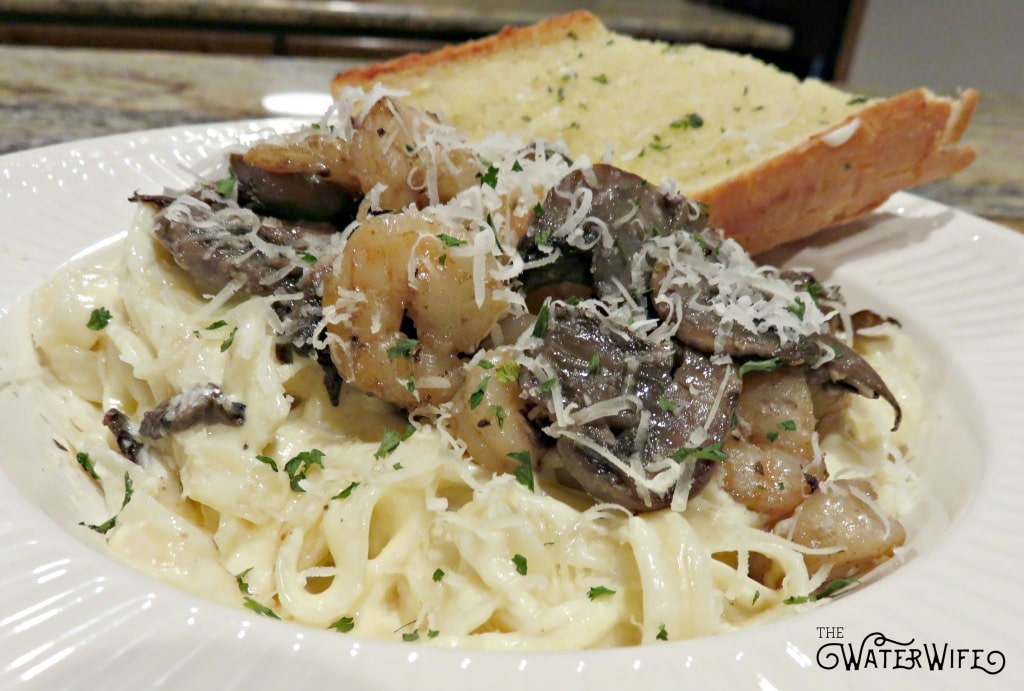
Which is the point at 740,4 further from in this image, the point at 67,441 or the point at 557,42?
the point at 67,441

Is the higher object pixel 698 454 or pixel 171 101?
pixel 171 101

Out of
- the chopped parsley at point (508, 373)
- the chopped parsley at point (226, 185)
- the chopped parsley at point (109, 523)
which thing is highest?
the chopped parsley at point (226, 185)

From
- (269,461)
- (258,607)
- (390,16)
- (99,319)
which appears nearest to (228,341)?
(269,461)

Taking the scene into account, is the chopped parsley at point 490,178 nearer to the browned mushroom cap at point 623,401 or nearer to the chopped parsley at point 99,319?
the browned mushroom cap at point 623,401

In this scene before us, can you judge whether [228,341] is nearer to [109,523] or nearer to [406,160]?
[109,523]

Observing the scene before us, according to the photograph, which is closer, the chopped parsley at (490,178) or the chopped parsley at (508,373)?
the chopped parsley at (508,373)

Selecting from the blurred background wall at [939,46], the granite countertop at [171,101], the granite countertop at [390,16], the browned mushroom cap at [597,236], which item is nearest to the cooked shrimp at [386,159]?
the browned mushroom cap at [597,236]

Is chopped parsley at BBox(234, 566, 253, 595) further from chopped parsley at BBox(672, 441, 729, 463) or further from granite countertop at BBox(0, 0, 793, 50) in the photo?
granite countertop at BBox(0, 0, 793, 50)
